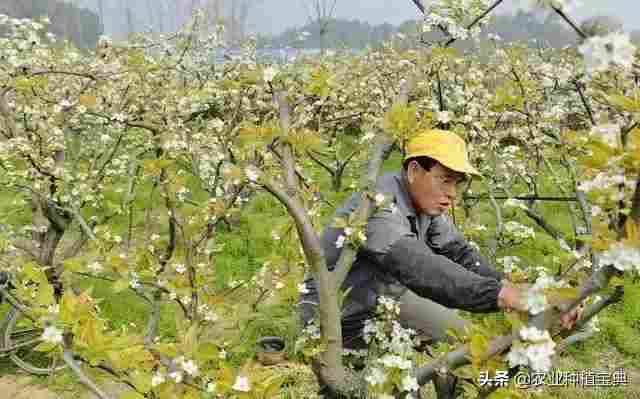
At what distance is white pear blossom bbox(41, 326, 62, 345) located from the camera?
1.69m

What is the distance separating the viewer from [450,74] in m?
5.70

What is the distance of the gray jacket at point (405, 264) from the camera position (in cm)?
206

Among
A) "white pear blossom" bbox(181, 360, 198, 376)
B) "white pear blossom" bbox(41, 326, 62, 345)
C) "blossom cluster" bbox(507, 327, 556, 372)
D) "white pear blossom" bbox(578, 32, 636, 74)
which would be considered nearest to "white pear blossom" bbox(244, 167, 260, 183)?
"white pear blossom" bbox(181, 360, 198, 376)

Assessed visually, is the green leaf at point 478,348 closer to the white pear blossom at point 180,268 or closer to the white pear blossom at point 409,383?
the white pear blossom at point 409,383

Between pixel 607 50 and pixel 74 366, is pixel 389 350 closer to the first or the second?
pixel 74 366

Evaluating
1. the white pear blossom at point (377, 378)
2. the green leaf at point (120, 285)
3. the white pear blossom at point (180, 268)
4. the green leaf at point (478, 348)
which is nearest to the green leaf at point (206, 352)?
the white pear blossom at point (377, 378)

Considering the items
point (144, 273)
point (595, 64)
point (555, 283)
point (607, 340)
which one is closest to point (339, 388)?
point (555, 283)

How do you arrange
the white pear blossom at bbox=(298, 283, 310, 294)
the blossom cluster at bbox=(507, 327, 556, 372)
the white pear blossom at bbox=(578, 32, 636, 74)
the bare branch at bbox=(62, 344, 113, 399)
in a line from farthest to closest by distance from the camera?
the white pear blossom at bbox=(298, 283, 310, 294), the bare branch at bbox=(62, 344, 113, 399), the blossom cluster at bbox=(507, 327, 556, 372), the white pear blossom at bbox=(578, 32, 636, 74)

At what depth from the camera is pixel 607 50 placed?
42.4 inches

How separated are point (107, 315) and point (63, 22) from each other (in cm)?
4696

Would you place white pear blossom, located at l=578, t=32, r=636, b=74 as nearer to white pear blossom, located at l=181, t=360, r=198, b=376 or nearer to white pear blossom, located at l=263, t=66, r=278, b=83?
white pear blossom, located at l=263, t=66, r=278, b=83

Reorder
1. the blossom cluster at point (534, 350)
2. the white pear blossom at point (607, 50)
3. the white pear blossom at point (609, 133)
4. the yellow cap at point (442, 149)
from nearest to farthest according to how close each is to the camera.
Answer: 1. the white pear blossom at point (607, 50)
2. the white pear blossom at point (609, 133)
3. the blossom cluster at point (534, 350)
4. the yellow cap at point (442, 149)

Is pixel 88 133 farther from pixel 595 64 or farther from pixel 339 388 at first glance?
pixel 595 64

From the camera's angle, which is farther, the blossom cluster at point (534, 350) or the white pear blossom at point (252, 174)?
the white pear blossom at point (252, 174)
